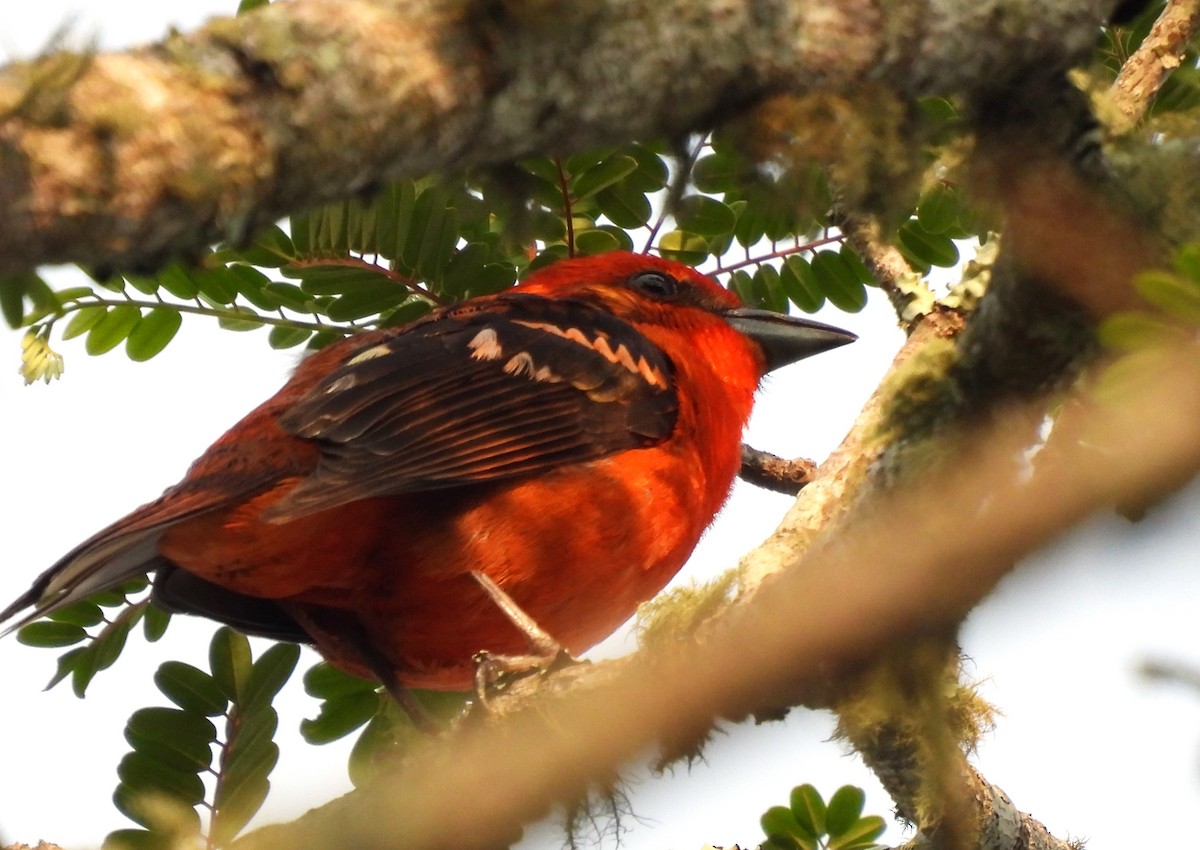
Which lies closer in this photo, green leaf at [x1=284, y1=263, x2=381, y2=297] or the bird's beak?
green leaf at [x1=284, y1=263, x2=381, y2=297]

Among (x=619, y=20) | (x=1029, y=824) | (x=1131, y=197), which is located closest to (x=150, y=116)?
(x=619, y=20)

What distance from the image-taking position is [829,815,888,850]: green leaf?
431cm

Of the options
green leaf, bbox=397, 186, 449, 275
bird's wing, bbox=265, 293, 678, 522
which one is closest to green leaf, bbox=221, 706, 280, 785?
bird's wing, bbox=265, 293, 678, 522

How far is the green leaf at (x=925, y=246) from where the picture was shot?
193 inches

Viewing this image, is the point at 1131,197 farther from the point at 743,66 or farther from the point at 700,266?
the point at 700,266

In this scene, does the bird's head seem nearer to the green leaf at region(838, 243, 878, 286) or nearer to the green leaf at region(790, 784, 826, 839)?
the green leaf at region(838, 243, 878, 286)

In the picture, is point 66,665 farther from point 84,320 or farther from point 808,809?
point 808,809

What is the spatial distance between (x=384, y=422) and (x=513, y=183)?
1.36 meters

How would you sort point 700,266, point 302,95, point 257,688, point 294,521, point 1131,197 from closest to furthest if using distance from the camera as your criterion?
point 302,95
point 1131,197
point 294,521
point 257,688
point 700,266

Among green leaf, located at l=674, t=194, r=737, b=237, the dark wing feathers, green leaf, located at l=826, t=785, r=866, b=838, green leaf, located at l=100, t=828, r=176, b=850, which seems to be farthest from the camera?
green leaf, located at l=674, t=194, r=737, b=237

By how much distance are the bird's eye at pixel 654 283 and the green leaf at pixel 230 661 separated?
1.96 metres

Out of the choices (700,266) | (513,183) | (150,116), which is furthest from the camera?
(700,266)

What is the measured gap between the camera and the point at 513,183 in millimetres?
2904

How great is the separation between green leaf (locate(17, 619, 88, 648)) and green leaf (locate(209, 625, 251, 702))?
0.52m
